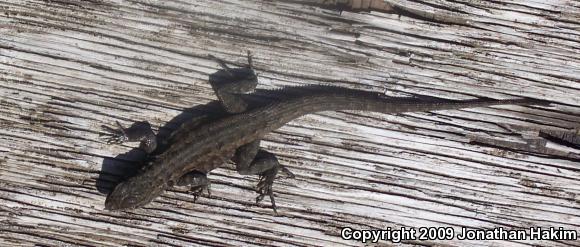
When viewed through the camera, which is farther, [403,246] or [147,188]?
[403,246]

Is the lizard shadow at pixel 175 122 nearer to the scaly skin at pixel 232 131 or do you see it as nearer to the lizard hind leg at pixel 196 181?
the scaly skin at pixel 232 131

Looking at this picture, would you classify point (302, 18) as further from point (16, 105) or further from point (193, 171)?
point (16, 105)

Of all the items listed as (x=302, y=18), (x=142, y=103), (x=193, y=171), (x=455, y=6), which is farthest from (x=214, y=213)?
(x=455, y=6)

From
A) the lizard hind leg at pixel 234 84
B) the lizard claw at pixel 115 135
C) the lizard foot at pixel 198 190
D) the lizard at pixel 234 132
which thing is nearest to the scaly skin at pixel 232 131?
the lizard at pixel 234 132

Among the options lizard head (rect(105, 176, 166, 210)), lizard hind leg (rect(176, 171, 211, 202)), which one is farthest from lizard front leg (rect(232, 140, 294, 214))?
lizard head (rect(105, 176, 166, 210))

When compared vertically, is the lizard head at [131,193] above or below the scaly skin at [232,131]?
below

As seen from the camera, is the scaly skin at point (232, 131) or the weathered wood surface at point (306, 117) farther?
the weathered wood surface at point (306, 117)

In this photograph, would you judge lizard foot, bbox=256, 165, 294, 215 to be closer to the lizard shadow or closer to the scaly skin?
the scaly skin
